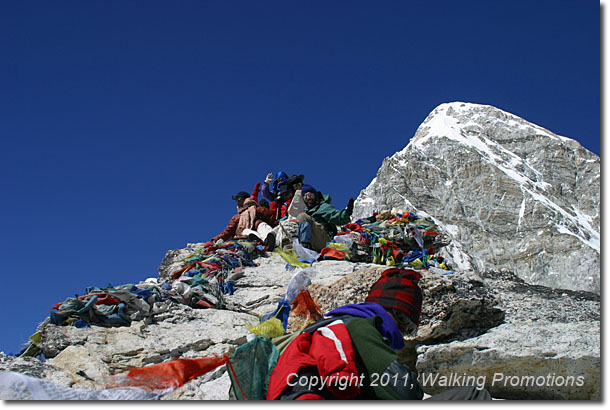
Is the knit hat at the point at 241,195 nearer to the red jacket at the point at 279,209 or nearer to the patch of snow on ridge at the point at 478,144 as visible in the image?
the red jacket at the point at 279,209

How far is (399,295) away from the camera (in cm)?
334

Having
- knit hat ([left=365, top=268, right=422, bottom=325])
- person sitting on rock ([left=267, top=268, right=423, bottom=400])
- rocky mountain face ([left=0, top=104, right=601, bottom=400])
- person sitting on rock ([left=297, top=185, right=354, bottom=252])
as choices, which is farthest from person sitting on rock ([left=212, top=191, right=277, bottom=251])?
person sitting on rock ([left=267, top=268, right=423, bottom=400])

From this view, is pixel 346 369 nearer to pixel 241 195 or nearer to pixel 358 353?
pixel 358 353

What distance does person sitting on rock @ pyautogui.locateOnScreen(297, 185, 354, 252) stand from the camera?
9119 mm

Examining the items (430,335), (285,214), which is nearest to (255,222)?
(285,214)

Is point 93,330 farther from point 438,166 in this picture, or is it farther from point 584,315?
point 438,166

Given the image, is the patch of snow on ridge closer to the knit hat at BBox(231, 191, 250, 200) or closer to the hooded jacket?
the knit hat at BBox(231, 191, 250, 200)

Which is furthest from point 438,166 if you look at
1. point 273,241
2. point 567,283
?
point 273,241

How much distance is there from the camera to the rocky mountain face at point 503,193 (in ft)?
315

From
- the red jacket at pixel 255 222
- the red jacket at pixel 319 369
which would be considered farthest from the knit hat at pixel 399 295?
the red jacket at pixel 255 222

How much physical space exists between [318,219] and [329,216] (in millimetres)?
256

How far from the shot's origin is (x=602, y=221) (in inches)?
131

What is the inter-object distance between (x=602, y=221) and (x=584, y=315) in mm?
1843

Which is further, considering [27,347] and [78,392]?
[27,347]
